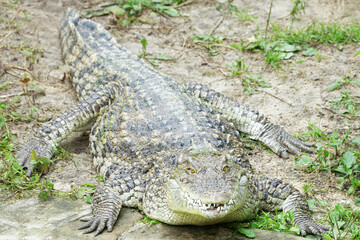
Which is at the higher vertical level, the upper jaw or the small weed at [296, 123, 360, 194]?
the upper jaw

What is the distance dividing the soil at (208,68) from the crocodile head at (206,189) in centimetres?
129

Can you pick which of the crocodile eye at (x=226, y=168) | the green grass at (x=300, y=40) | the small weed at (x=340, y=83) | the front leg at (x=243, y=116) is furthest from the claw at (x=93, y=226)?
the green grass at (x=300, y=40)

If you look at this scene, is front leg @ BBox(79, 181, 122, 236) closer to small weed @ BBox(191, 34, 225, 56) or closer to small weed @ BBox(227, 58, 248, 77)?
small weed @ BBox(227, 58, 248, 77)

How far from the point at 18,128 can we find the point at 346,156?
3.73 metres

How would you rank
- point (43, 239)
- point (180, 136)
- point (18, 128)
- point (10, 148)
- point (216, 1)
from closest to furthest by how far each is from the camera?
point (43, 239)
point (180, 136)
point (10, 148)
point (18, 128)
point (216, 1)

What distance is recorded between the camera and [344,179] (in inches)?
161

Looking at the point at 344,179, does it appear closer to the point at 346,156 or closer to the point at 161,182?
the point at 346,156

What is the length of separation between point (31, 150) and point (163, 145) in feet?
5.63

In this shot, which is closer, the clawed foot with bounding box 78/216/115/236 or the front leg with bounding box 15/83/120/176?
the clawed foot with bounding box 78/216/115/236

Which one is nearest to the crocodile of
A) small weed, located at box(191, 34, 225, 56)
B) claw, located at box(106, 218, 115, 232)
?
claw, located at box(106, 218, 115, 232)

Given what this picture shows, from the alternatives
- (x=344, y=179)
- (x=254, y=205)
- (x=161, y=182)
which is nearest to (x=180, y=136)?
(x=161, y=182)

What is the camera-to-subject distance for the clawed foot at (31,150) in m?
4.48

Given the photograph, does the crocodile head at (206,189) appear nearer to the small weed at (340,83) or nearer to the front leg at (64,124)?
the front leg at (64,124)

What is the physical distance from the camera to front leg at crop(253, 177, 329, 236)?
3666 millimetres
